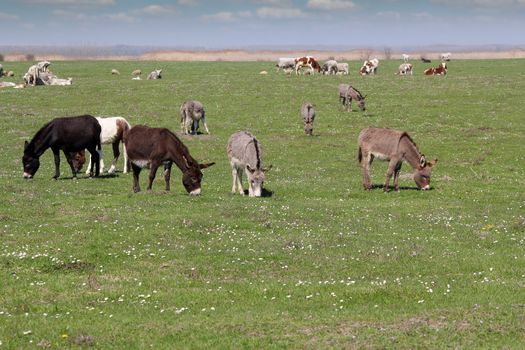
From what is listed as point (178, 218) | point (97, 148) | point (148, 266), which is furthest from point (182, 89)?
point (148, 266)

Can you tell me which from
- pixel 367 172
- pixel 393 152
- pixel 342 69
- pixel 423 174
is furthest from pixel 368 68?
pixel 393 152

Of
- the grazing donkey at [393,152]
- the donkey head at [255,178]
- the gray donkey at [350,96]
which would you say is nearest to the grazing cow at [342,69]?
the gray donkey at [350,96]

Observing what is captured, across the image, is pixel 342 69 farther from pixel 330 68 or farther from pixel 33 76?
pixel 33 76

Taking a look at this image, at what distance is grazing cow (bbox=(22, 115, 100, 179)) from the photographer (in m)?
27.7

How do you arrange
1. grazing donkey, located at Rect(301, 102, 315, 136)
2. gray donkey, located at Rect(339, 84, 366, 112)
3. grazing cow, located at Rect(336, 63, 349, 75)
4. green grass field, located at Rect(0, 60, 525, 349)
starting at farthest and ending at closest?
grazing cow, located at Rect(336, 63, 349, 75)
gray donkey, located at Rect(339, 84, 366, 112)
grazing donkey, located at Rect(301, 102, 315, 136)
green grass field, located at Rect(0, 60, 525, 349)

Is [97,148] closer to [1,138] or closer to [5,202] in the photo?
[5,202]

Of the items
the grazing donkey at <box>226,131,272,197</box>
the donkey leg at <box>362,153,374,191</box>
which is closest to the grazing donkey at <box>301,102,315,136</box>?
the donkey leg at <box>362,153,374,191</box>

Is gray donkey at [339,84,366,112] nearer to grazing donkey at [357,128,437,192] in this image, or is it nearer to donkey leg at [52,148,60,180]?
grazing donkey at [357,128,437,192]

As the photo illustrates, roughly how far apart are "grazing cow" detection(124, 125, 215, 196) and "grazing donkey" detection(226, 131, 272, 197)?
123 centimetres

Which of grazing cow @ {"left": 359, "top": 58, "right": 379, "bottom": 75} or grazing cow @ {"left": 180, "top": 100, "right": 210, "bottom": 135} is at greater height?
grazing cow @ {"left": 359, "top": 58, "right": 379, "bottom": 75}

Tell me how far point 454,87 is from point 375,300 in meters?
55.3

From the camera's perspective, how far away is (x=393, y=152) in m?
25.9

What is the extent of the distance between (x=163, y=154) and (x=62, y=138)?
606 cm

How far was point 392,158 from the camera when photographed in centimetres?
2591
